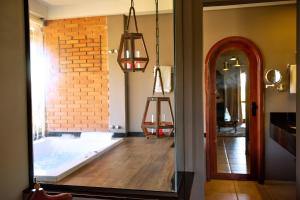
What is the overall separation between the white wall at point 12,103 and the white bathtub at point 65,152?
0.23 m

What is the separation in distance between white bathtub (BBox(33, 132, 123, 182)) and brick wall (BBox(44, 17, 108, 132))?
0.23m

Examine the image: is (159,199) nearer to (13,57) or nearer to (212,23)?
(13,57)

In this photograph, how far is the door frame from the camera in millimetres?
4031

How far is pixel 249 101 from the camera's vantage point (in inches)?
163

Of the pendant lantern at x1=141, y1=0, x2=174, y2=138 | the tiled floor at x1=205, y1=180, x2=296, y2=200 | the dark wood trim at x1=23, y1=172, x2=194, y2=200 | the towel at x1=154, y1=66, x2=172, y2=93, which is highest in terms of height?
the towel at x1=154, y1=66, x2=172, y2=93

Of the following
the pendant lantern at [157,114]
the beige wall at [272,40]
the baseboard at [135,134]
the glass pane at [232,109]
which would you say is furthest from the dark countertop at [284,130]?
the baseboard at [135,134]

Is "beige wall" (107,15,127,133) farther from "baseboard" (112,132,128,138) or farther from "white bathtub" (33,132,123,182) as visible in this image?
"white bathtub" (33,132,123,182)

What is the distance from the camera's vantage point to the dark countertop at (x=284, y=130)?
9.79ft

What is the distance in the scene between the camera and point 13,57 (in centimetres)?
148

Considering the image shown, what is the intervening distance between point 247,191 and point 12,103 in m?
3.37

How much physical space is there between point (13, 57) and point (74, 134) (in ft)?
7.56

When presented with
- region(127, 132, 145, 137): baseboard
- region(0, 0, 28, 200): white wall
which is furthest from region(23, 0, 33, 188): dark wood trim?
region(127, 132, 145, 137): baseboard

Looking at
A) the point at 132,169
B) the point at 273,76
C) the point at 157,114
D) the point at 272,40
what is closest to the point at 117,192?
A: the point at 132,169

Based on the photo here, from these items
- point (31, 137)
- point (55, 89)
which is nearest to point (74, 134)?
point (55, 89)
